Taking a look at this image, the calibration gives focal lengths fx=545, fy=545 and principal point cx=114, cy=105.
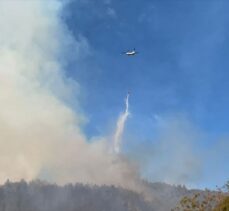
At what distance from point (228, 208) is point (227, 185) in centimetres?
513

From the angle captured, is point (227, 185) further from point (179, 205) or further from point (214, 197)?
point (179, 205)

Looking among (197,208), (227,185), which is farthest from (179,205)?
(227,185)

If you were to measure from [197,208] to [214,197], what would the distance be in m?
3.69

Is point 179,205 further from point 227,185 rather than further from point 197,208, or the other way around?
point 227,185

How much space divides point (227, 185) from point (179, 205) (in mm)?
8442

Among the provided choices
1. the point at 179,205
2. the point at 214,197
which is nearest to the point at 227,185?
the point at 214,197

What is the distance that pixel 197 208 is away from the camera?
79250 millimetres

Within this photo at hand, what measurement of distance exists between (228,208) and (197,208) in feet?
14.5

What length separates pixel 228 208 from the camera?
258ft

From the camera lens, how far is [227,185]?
8288cm

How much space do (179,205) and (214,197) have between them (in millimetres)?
5518

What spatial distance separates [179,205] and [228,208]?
7062 millimetres

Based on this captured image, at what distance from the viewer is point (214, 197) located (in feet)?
267
